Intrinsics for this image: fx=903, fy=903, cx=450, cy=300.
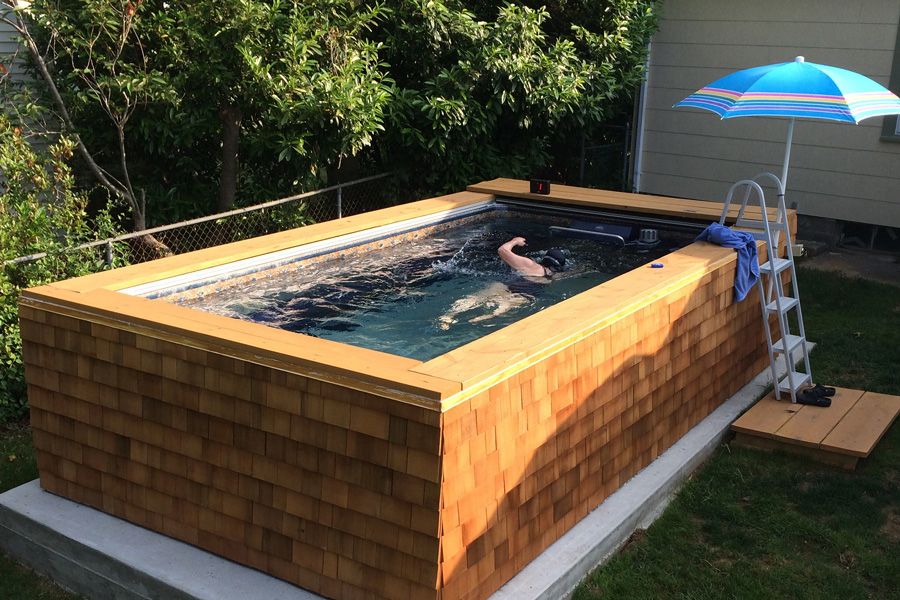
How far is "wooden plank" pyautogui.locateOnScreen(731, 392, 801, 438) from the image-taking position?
191 inches

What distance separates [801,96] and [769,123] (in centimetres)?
440

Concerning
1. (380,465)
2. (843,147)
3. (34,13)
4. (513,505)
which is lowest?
(513,505)

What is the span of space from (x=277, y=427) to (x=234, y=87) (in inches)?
187

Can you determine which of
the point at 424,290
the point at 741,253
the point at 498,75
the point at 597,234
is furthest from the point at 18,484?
the point at 498,75

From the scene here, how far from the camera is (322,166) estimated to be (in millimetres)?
8273

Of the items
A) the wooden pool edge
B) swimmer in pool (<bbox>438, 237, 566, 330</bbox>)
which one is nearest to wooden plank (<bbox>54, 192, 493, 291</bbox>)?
the wooden pool edge

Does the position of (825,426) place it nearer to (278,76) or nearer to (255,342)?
(255,342)

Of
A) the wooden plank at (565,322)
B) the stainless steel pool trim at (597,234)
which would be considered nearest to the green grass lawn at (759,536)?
the wooden plank at (565,322)

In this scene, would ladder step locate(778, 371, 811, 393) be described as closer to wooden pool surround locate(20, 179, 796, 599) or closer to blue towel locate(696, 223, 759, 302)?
blue towel locate(696, 223, 759, 302)

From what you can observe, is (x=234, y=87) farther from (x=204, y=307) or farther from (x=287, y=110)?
(x=204, y=307)

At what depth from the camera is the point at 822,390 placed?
17.4 feet

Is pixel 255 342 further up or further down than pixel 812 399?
further up

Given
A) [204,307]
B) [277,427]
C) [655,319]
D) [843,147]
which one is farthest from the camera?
[843,147]

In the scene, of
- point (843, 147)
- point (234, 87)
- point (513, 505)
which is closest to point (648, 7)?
point (843, 147)
